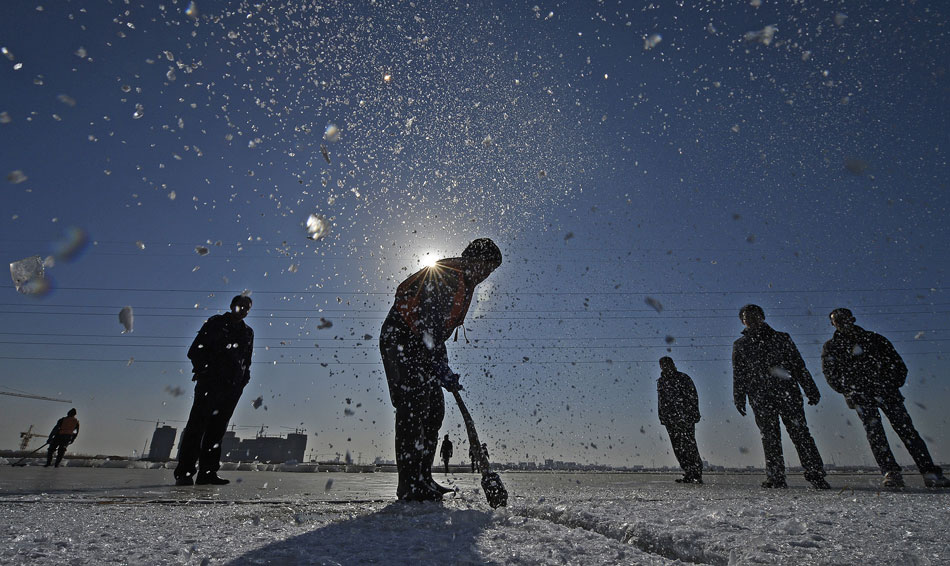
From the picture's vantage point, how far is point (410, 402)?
293cm

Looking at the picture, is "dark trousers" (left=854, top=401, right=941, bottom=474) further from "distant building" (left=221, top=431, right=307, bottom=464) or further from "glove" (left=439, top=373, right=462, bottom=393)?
"distant building" (left=221, top=431, right=307, bottom=464)

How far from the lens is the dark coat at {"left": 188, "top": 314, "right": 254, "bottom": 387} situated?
181 inches

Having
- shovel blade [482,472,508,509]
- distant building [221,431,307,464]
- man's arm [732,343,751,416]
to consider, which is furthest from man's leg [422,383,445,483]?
distant building [221,431,307,464]

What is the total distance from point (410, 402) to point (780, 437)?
4.40 m

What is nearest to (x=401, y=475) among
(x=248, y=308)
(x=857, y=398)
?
(x=248, y=308)

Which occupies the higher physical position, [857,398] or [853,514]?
[857,398]

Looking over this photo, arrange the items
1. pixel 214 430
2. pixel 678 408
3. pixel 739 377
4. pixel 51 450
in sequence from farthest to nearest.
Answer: pixel 51 450, pixel 678 408, pixel 739 377, pixel 214 430

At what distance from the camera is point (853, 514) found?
1826mm

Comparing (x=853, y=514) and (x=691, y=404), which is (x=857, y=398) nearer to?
(x=691, y=404)

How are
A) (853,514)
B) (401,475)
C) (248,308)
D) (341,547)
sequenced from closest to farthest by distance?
(341,547), (853,514), (401,475), (248,308)

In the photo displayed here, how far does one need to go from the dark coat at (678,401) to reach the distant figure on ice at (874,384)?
6.32 ft

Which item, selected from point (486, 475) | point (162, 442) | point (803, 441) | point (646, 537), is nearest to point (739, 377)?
point (803, 441)

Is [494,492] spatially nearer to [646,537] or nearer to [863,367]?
[646,537]

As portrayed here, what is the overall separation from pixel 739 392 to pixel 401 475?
4535 mm
